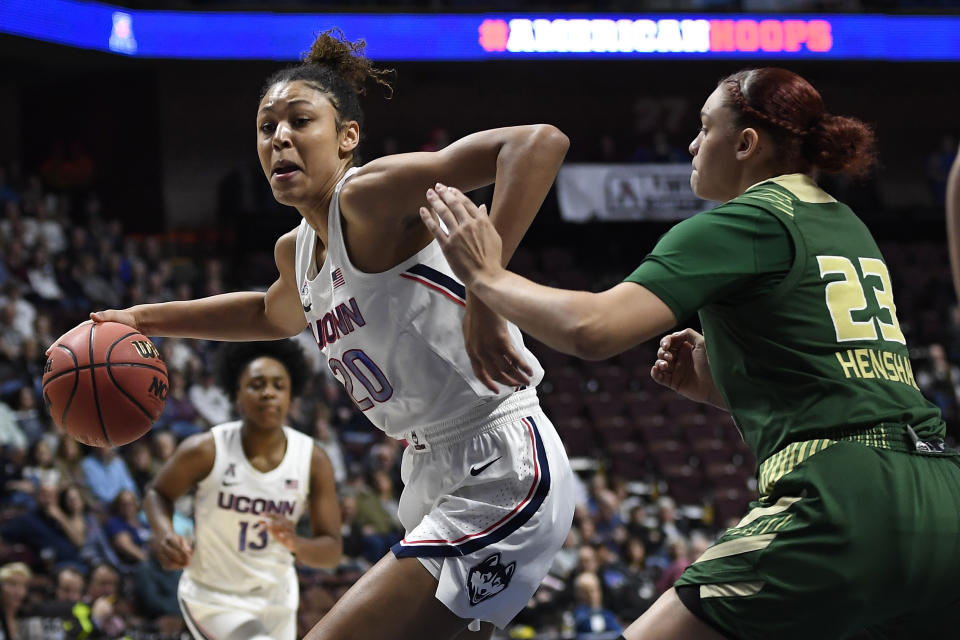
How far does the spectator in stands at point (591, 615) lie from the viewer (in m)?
8.08

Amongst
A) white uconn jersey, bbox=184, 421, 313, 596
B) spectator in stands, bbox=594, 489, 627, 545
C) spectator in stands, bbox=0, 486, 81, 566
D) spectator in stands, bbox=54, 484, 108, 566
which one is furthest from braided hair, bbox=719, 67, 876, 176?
spectator in stands, bbox=594, 489, 627, 545

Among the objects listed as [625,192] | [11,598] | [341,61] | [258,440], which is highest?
[625,192]

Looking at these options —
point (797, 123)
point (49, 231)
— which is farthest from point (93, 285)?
A: point (797, 123)

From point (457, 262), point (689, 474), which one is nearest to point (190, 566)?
point (457, 262)

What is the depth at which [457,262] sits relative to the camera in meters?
2.33

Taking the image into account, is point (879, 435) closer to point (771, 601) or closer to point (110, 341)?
point (771, 601)

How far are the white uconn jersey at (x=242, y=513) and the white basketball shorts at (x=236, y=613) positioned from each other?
1.4 inches

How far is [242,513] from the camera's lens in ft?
15.8

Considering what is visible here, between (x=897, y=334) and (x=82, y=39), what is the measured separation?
11509 mm

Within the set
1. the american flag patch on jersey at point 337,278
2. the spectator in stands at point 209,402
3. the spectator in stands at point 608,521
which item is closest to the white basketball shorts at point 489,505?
the american flag patch on jersey at point 337,278

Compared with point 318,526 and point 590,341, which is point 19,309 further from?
point 590,341

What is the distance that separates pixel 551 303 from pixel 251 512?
9.87 ft

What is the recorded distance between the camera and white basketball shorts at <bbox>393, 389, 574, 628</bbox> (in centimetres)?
267

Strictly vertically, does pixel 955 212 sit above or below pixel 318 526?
above
